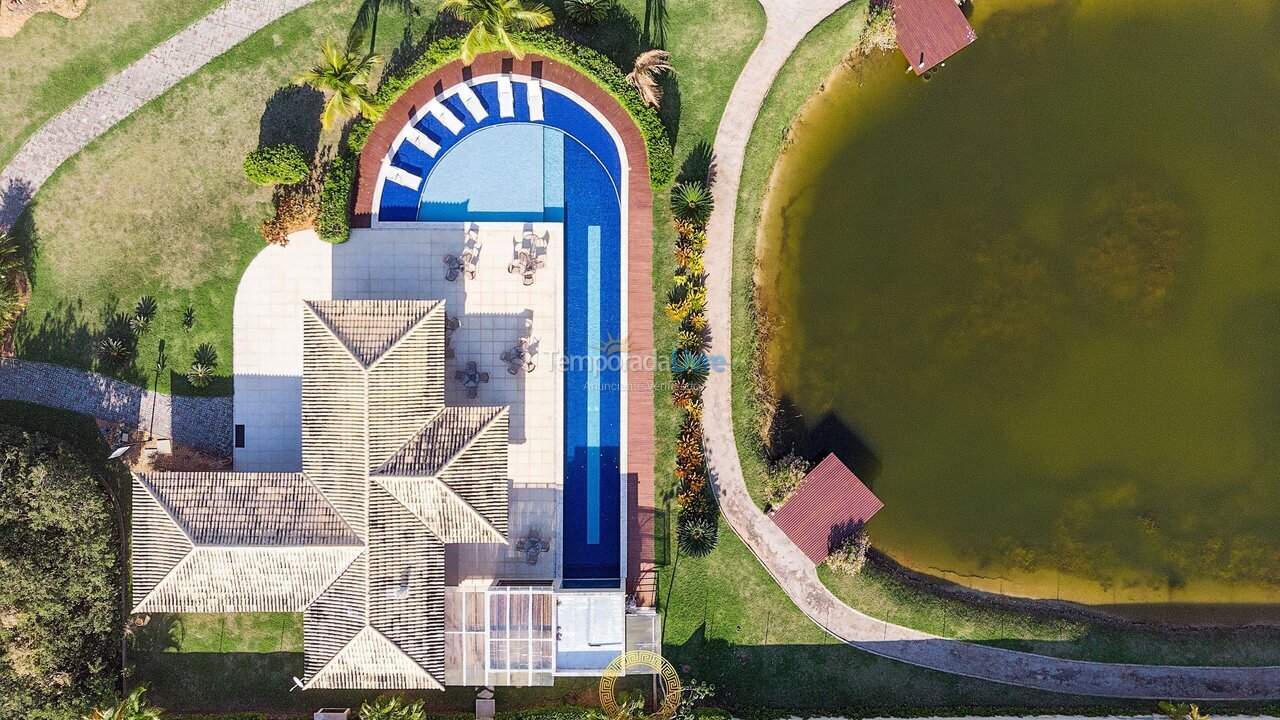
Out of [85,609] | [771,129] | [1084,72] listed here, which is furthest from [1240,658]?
[85,609]

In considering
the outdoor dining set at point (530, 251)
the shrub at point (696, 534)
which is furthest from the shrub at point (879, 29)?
the shrub at point (696, 534)

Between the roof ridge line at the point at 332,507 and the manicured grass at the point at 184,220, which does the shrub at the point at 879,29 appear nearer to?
the manicured grass at the point at 184,220

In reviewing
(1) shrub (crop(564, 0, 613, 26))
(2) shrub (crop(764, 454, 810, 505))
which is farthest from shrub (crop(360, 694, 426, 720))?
(1) shrub (crop(564, 0, 613, 26))

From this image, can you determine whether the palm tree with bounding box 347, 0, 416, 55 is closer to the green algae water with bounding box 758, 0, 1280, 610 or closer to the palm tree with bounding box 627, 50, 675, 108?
the palm tree with bounding box 627, 50, 675, 108

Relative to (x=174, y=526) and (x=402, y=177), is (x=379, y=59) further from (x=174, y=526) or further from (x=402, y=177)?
(x=174, y=526)

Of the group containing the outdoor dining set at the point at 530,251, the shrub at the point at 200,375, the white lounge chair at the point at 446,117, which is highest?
the white lounge chair at the point at 446,117

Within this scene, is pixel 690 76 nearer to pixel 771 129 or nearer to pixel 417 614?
pixel 771 129
